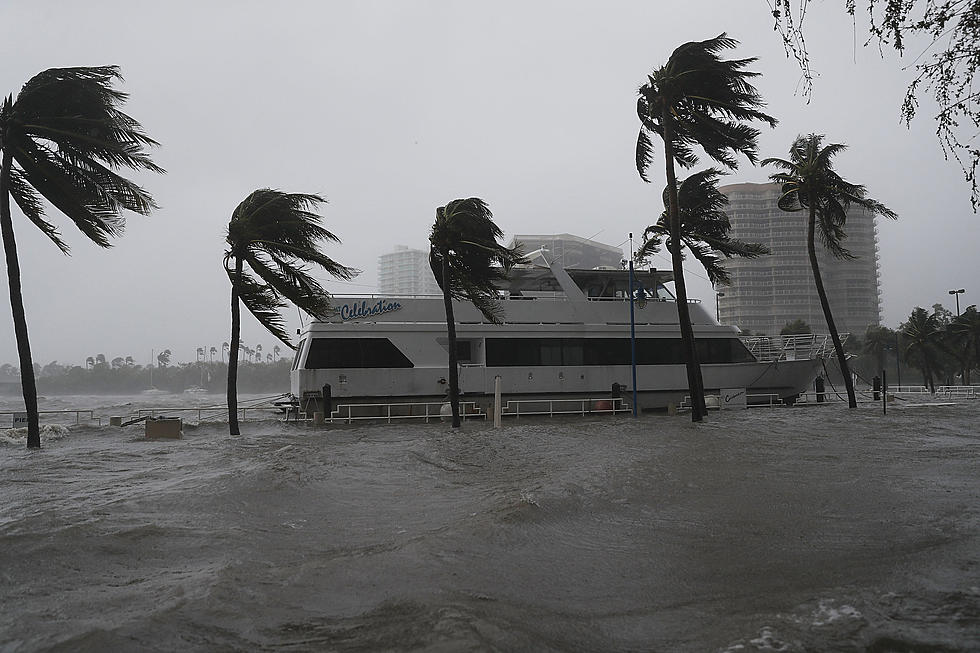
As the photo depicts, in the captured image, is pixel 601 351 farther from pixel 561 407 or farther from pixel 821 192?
pixel 821 192

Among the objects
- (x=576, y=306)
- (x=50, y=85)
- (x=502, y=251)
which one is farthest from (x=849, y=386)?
(x=50, y=85)

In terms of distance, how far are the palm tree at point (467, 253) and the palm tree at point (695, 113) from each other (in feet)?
15.9

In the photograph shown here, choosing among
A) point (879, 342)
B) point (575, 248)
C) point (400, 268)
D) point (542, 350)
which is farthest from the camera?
point (879, 342)

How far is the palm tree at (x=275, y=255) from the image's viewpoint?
16.9m

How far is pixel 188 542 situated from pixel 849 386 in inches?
863

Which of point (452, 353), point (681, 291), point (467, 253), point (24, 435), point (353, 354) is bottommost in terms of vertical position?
point (24, 435)

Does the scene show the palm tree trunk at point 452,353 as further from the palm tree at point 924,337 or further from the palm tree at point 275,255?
the palm tree at point 924,337

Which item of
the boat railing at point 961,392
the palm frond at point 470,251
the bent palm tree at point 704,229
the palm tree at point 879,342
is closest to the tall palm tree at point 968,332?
the palm tree at point 879,342

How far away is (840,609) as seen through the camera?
3.34 metres

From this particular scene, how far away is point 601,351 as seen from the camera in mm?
22031

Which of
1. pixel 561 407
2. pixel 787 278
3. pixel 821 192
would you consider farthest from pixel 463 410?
pixel 787 278

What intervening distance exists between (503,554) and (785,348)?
70.3 ft

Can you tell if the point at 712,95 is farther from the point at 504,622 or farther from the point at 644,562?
the point at 504,622

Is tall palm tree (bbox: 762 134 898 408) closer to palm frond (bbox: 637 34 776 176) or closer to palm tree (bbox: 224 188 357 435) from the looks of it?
palm frond (bbox: 637 34 776 176)
